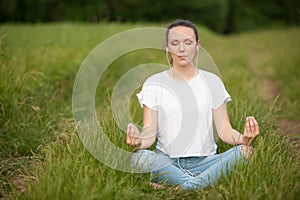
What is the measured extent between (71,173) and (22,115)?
66.7 inches

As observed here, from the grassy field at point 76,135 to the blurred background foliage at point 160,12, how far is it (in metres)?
11.7

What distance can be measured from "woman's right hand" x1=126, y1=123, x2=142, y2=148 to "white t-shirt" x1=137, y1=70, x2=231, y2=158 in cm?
36

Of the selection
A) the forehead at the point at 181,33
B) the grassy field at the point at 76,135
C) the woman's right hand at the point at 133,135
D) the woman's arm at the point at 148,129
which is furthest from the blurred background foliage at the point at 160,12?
the woman's right hand at the point at 133,135

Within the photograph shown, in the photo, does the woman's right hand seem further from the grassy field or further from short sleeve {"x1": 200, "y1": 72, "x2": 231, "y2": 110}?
short sleeve {"x1": 200, "y1": 72, "x2": 231, "y2": 110}

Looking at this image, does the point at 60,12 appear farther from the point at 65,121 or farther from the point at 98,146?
the point at 98,146

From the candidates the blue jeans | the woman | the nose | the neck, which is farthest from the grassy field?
the nose

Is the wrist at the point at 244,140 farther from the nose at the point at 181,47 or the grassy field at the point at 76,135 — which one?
the nose at the point at 181,47

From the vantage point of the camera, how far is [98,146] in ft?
9.84

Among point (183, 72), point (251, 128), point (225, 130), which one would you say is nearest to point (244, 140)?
point (251, 128)

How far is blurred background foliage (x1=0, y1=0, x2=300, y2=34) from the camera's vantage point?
20.9 meters

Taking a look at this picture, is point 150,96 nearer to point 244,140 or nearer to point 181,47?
point 181,47

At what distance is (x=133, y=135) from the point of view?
2.90m

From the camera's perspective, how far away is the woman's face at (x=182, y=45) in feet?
10.7

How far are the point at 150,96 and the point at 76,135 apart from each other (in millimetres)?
581
